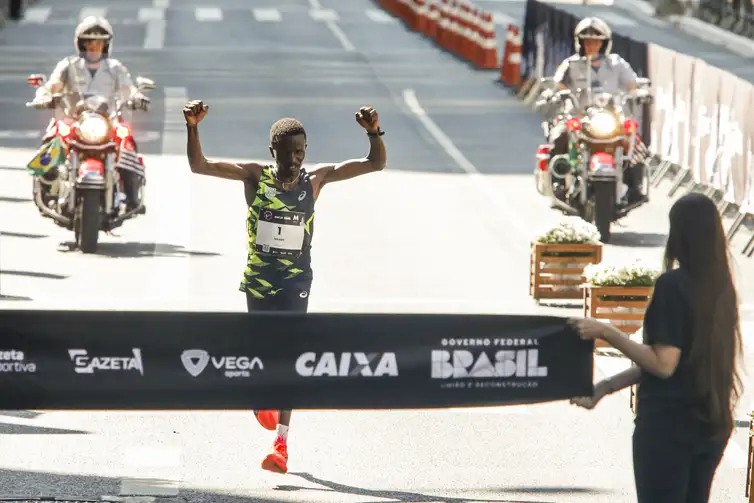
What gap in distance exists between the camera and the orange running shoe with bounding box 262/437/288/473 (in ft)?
35.6

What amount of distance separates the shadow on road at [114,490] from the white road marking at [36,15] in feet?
149

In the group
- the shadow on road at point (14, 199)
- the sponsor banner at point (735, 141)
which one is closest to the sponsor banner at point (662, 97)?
the sponsor banner at point (735, 141)

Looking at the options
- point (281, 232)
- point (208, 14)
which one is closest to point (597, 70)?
point (281, 232)

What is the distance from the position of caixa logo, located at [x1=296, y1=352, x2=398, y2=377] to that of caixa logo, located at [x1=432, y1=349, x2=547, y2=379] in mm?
211

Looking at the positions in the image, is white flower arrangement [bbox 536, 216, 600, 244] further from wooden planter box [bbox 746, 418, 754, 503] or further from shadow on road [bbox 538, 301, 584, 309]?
wooden planter box [bbox 746, 418, 754, 503]

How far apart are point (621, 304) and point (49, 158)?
682 cm

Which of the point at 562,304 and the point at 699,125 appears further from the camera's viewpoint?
the point at 699,125

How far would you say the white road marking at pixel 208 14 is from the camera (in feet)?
187

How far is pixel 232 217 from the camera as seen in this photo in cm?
2228

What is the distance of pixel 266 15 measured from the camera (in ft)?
192

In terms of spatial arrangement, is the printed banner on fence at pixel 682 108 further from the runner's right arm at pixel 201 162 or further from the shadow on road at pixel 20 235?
the runner's right arm at pixel 201 162

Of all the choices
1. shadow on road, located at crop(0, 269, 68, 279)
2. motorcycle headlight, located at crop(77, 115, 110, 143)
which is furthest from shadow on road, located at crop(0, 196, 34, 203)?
shadow on road, located at crop(0, 269, 68, 279)

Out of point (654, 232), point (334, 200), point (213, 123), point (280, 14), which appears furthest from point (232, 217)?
point (280, 14)

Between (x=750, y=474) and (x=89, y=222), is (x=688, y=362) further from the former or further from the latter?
(x=89, y=222)
